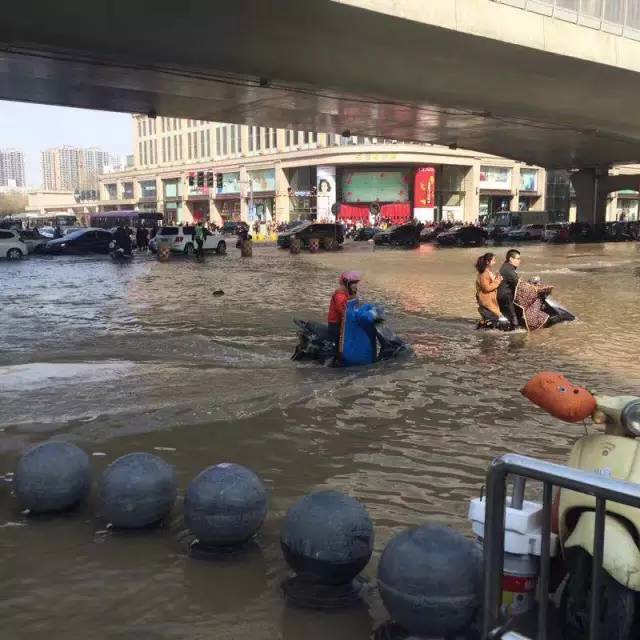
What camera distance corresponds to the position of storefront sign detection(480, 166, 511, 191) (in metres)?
78.7

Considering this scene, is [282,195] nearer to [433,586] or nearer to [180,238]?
[180,238]

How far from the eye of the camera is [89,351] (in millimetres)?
10398

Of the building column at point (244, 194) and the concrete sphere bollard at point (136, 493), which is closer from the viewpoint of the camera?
the concrete sphere bollard at point (136, 493)

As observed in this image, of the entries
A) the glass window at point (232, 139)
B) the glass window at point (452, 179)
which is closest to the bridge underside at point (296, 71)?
the glass window at point (452, 179)

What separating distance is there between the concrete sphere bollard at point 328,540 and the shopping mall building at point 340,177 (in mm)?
66824

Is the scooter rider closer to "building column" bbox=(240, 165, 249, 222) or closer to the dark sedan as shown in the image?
the dark sedan

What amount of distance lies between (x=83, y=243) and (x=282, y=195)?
42328 millimetres

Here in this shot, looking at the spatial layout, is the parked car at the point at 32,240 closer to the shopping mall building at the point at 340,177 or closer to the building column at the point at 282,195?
the shopping mall building at the point at 340,177

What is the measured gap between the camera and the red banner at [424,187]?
73.4 metres

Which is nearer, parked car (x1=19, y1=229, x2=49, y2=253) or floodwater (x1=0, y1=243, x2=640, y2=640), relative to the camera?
floodwater (x1=0, y1=243, x2=640, y2=640)

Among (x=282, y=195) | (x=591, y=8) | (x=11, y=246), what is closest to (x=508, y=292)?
(x=591, y=8)

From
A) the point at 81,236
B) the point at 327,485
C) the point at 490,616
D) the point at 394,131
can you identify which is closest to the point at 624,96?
the point at 394,131

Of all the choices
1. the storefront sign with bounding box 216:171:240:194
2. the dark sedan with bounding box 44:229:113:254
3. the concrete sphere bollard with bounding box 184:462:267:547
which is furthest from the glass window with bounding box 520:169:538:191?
the concrete sphere bollard with bounding box 184:462:267:547

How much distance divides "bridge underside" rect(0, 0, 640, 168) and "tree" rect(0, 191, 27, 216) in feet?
384
